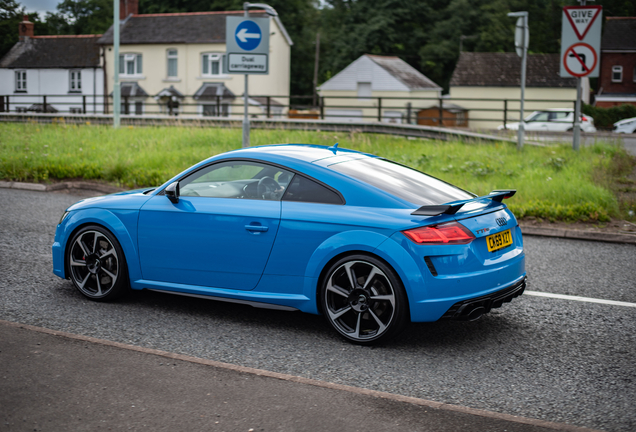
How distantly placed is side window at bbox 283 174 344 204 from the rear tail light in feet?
2.15

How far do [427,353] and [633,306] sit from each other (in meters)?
2.35

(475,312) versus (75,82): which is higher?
(75,82)

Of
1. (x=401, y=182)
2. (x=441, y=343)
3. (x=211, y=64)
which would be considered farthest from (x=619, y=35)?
(x=441, y=343)

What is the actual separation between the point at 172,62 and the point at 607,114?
33272 mm

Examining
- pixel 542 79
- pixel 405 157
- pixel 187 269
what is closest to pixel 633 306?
pixel 187 269

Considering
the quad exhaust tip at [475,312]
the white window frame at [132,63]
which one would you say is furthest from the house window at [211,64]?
the quad exhaust tip at [475,312]

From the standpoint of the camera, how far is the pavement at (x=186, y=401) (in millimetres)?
3455

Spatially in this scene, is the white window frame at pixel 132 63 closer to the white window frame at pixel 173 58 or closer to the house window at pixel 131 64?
the house window at pixel 131 64

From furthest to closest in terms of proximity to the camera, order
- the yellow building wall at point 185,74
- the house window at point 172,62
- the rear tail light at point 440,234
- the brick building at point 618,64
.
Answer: the brick building at point 618,64, the house window at point 172,62, the yellow building wall at point 185,74, the rear tail light at point 440,234

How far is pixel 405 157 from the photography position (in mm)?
15266

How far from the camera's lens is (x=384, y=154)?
640 inches

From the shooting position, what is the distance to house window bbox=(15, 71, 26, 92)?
60.7m

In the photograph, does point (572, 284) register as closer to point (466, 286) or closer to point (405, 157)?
point (466, 286)

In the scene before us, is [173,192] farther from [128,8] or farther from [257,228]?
[128,8]
